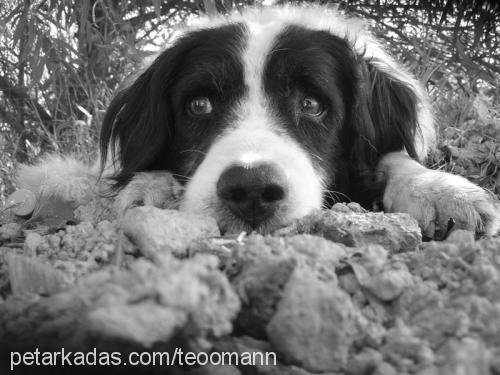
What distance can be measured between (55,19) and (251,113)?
103 inches

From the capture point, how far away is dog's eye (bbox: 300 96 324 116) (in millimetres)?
2791

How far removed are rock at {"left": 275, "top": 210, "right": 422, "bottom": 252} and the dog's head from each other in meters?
0.33

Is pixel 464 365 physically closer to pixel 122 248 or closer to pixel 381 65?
Result: pixel 122 248

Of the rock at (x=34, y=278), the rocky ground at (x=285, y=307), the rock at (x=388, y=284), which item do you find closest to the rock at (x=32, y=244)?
the rocky ground at (x=285, y=307)

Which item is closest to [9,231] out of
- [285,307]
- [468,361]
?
[285,307]

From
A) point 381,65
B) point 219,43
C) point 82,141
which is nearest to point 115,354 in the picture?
point 219,43

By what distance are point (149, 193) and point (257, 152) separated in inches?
26.9

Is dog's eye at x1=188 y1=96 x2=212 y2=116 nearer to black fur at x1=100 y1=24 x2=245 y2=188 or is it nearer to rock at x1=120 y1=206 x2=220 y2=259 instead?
black fur at x1=100 y1=24 x2=245 y2=188

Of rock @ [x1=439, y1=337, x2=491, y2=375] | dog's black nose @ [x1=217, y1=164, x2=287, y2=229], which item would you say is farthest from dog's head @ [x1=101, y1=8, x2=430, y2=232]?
rock @ [x1=439, y1=337, x2=491, y2=375]

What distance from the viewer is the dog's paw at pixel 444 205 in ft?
7.50

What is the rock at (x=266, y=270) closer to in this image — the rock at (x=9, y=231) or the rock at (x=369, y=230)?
the rock at (x=369, y=230)

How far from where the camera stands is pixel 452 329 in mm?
1092

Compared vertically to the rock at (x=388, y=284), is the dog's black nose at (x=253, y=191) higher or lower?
lower

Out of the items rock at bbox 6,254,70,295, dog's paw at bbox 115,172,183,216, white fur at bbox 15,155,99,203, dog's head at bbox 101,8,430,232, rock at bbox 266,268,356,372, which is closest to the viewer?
rock at bbox 266,268,356,372
